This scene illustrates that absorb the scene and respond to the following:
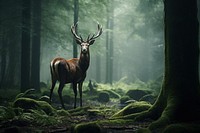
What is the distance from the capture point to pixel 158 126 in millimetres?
6773

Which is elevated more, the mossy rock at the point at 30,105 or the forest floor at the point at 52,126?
the mossy rock at the point at 30,105

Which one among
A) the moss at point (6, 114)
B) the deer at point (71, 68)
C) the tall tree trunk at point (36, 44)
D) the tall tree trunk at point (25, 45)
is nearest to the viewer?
the moss at point (6, 114)

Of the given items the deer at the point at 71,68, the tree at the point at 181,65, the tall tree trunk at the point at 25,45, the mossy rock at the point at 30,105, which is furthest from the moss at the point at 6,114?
the tall tree trunk at the point at 25,45

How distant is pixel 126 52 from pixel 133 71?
645 centimetres

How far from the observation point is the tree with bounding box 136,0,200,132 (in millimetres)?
7223

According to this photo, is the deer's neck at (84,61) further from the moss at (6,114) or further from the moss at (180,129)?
the moss at (180,129)

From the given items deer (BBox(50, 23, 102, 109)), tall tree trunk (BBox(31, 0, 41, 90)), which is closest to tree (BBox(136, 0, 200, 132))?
deer (BBox(50, 23, 102, 109))

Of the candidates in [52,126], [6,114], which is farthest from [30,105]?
[52,126]

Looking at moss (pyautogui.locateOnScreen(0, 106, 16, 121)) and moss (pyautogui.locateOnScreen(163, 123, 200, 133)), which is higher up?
moss (pyautogui.locateOnScreen(163, 123, 200, 133))

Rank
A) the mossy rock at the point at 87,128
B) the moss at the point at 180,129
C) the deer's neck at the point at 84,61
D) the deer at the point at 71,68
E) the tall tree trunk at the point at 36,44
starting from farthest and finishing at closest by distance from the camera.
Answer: the tall tree trunk at the point at 36,44 → the deer's neck at the point at 84,61 → the deer at the point at 71,68 → the mossy rock at the point at 87,128 → the moss at the point at 180,129

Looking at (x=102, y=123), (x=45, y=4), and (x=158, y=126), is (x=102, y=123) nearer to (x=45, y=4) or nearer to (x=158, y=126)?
(x=158, y=126)

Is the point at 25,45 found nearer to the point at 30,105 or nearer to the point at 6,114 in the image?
the point at 30,105

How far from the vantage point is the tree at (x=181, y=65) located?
7.22 metres

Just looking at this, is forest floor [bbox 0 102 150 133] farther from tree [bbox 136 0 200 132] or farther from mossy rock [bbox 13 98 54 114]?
mossy rock [bbox 13 98 54 114]
